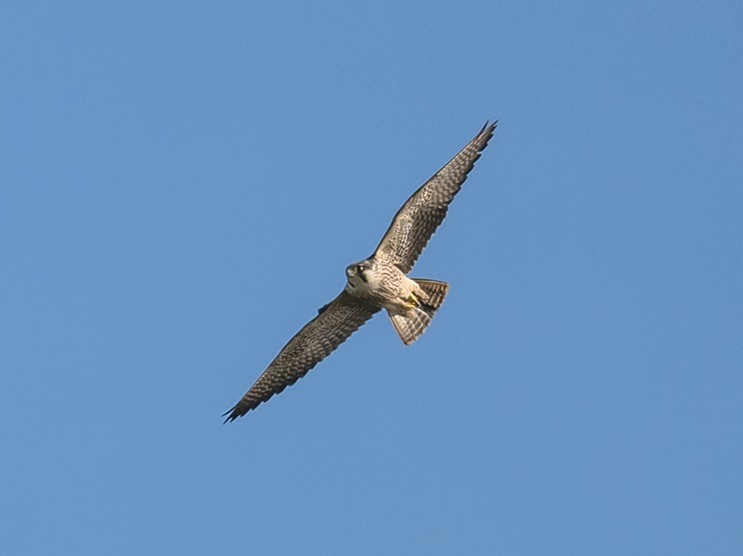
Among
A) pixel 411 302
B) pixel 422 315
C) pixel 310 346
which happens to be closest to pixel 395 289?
pixel 411 302

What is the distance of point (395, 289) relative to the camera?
17156 millimetres

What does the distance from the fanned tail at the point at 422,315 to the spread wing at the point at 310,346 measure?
45 cm

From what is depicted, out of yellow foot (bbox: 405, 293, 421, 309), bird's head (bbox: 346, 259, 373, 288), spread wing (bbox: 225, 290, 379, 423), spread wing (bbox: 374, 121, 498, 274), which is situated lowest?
spread wing (bbox: 225, 290, 379, 423)

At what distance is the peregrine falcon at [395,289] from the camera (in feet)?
56.2

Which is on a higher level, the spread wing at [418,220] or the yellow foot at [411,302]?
the spread wing at [418,220]

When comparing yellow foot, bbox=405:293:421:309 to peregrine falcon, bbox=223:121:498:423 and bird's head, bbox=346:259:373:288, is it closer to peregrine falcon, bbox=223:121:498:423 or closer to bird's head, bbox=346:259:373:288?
peregrine falcon, bbox=223:121:498:423

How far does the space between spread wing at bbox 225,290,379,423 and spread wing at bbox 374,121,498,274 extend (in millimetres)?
802

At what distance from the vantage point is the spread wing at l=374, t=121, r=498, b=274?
17.2m

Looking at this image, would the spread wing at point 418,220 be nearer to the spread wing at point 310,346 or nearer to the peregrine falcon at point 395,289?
the peregrine falcon at point 395,289

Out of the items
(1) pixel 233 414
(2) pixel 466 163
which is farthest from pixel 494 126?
(1) pixel 233 414

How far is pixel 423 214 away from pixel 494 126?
1629 mm

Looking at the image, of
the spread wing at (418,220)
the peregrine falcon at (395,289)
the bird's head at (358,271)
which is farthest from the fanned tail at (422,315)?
the bird's head at (358,271)

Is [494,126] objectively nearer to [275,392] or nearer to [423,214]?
[423,214]

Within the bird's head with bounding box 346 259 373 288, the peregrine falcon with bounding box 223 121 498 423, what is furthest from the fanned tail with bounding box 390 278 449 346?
the bird's head with bounding box 346 259 373 288
